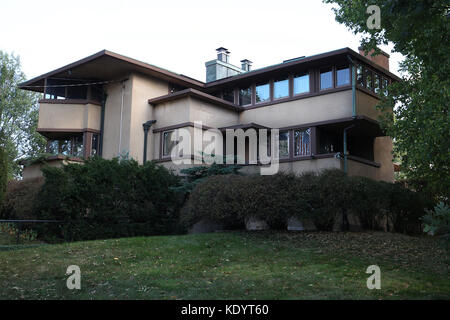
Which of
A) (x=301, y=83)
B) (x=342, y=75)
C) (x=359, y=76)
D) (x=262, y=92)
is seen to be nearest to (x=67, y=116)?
(x=262, y=92)

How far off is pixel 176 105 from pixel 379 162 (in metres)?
9.80

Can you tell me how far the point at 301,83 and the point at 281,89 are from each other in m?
1.01

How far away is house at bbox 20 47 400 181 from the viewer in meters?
19.6

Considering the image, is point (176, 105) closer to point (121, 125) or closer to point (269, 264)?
point (121, 125)

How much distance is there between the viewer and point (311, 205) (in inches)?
576

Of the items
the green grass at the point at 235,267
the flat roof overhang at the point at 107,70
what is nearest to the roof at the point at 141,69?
the flat roof overhang at the point at 107,70

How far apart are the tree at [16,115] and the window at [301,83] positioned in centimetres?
2369

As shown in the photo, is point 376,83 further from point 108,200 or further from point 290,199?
point 108,200

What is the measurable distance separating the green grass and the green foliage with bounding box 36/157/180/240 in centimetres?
207

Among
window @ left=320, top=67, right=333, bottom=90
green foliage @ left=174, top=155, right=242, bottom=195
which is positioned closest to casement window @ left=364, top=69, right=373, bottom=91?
window @ left=320, top=67, right=333, bottom=90

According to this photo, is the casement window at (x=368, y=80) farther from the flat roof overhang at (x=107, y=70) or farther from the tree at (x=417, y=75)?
the flat roof overhang at (x=107, y=70)

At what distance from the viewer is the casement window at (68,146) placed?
75.9 ft

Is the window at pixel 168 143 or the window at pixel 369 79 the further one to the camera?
the window at pixel 168 143

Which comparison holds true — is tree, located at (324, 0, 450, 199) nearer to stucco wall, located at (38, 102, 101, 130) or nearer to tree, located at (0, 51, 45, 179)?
stucco wall, located at (38, 102, 101, 130)
